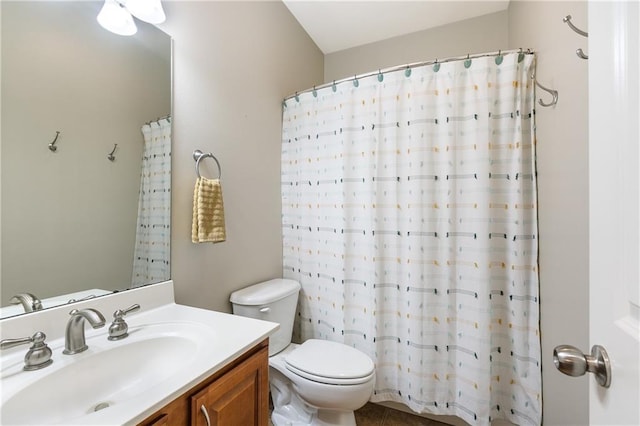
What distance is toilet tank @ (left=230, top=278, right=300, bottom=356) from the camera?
148 cm

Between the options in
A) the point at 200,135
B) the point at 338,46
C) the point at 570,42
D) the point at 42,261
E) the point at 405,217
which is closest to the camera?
the point at 42,261

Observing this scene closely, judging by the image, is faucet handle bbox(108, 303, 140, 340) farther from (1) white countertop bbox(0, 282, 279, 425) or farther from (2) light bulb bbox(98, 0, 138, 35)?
(2) light bulb bbox(98, 0, 138, 35)

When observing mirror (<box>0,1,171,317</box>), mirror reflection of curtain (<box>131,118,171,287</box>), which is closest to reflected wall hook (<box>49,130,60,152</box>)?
mirror (<box>0,1,171,317</box>)

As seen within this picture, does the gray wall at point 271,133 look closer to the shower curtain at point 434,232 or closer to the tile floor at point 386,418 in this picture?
the shower curtain at point 434,232

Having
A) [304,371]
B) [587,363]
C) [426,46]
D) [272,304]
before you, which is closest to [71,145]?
[272,304]

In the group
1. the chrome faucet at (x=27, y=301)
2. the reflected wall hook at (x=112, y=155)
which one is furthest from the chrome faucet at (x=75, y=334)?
the reflected wall hook at (x=112, y=155)

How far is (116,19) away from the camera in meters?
1.04

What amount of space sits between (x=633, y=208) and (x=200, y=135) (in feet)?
4.77

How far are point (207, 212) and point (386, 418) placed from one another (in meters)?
1.60

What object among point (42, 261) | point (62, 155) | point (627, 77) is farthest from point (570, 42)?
point (42, 261)

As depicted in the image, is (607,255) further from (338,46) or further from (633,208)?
(338,46)

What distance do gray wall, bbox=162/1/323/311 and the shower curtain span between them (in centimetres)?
31

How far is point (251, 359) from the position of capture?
2.99 ft

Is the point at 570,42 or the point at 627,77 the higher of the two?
the point at 570,42
